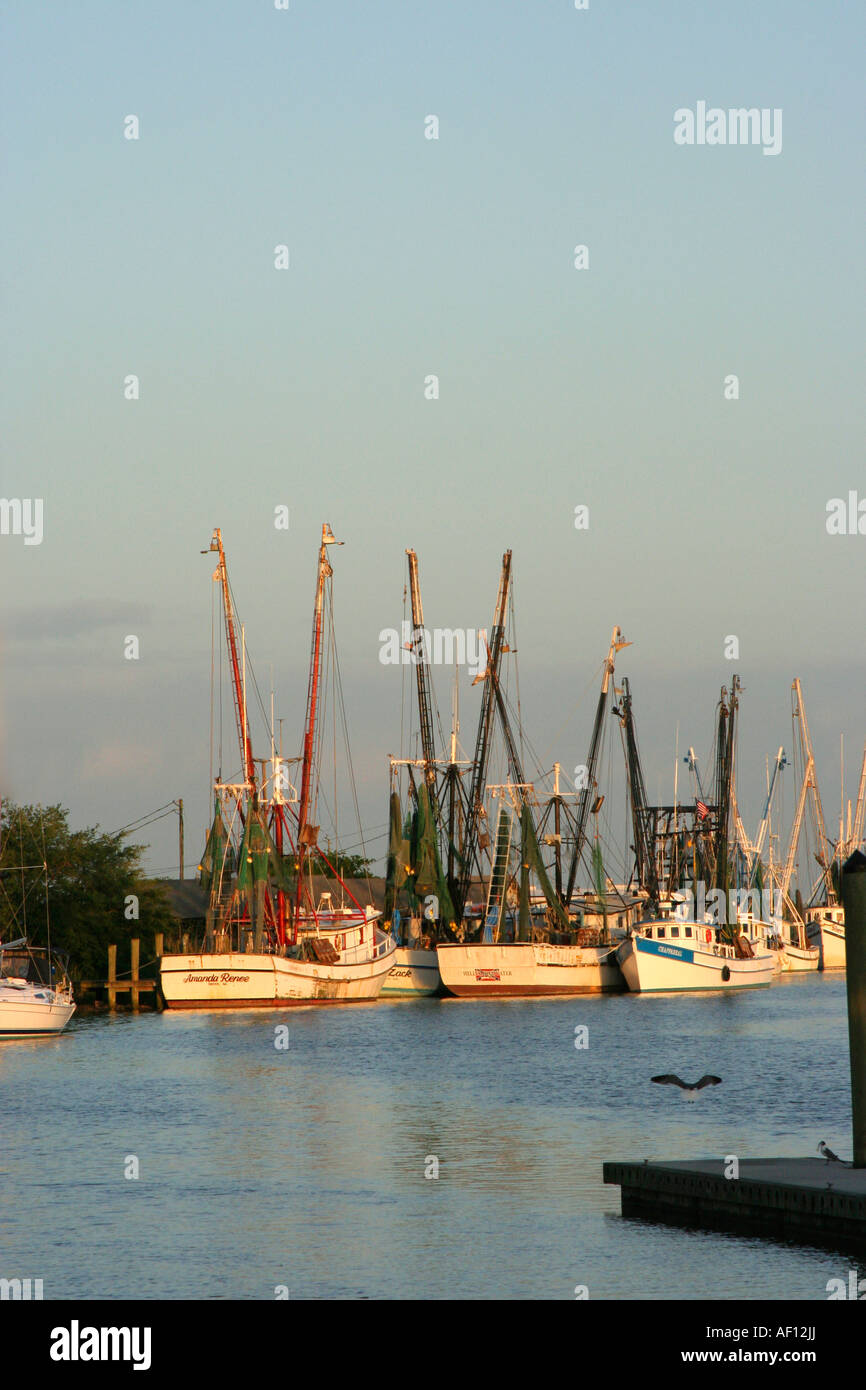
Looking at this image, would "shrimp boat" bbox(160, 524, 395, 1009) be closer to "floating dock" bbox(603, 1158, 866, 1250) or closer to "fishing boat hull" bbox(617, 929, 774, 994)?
"fishing boat hull" bbox(617, 929, 774, 994)

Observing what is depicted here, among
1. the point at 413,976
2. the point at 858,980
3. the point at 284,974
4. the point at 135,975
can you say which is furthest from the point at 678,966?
the point at 858,980

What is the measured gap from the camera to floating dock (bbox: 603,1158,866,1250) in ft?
89.6

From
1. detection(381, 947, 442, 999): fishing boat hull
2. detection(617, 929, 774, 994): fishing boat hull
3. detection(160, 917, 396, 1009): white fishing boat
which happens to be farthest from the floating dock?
detection(617, 929, 774, 994): fishing boat hull

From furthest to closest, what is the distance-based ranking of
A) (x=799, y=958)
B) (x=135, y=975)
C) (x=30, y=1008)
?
(x=799, y=958), (x=135, y=975), (x=30, y=1008)

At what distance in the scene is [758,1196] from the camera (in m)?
28.8

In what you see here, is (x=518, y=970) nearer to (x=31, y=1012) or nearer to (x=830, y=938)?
(x=31, y=1012)

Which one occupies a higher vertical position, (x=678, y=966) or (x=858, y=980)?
(x=858, y=980)

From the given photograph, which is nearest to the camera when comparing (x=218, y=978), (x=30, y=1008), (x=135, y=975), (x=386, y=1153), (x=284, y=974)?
(x=386, y=1153)

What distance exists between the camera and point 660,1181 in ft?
102

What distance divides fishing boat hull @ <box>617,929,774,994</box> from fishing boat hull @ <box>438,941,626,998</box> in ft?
8.19

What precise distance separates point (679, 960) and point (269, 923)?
25.2 meters

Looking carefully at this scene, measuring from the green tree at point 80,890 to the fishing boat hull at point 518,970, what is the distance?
17.0 m

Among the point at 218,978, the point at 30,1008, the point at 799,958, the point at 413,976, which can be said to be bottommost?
the point at 799,958
